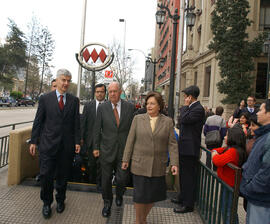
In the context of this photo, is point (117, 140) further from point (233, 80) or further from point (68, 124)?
point (233, 80)

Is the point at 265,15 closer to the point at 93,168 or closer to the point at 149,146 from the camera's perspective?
the point at 93,168

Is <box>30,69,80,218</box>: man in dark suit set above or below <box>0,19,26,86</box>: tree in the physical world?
below

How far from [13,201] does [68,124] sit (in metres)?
1.43

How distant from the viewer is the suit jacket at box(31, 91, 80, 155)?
345 centimetres

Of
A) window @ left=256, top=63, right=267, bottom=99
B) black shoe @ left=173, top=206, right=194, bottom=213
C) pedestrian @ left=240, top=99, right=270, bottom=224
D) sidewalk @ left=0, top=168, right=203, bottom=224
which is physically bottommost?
sidewalk @ left=0, top=168, right=203, bottom=224

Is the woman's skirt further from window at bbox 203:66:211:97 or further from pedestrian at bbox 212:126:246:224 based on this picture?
window at bbox 203:66:211:97

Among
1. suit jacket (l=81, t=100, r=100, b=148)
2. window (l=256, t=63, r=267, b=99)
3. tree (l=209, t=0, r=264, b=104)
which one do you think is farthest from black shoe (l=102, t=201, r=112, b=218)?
window (l=256, t=63, r=267, b=99)

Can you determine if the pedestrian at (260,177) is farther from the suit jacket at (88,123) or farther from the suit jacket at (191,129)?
the suit jacket at (88,123)

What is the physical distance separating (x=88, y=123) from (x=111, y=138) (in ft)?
3.37

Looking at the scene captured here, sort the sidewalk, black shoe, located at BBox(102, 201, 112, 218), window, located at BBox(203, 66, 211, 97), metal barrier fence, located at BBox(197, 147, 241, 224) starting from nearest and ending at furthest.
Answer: metal barrier fence, located at BBox(197, 147, 241, 224) < the sidewalk < black shoe, located at BBox(102, 201, 112, 218) < window, located at BBox(203, 66, 211, 97)

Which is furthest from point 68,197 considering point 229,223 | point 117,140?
point 229,223

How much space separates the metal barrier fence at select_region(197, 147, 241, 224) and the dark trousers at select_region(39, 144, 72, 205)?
1910mm

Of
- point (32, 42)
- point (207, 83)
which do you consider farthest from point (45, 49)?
point (207, 83)

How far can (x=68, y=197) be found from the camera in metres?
4.07
